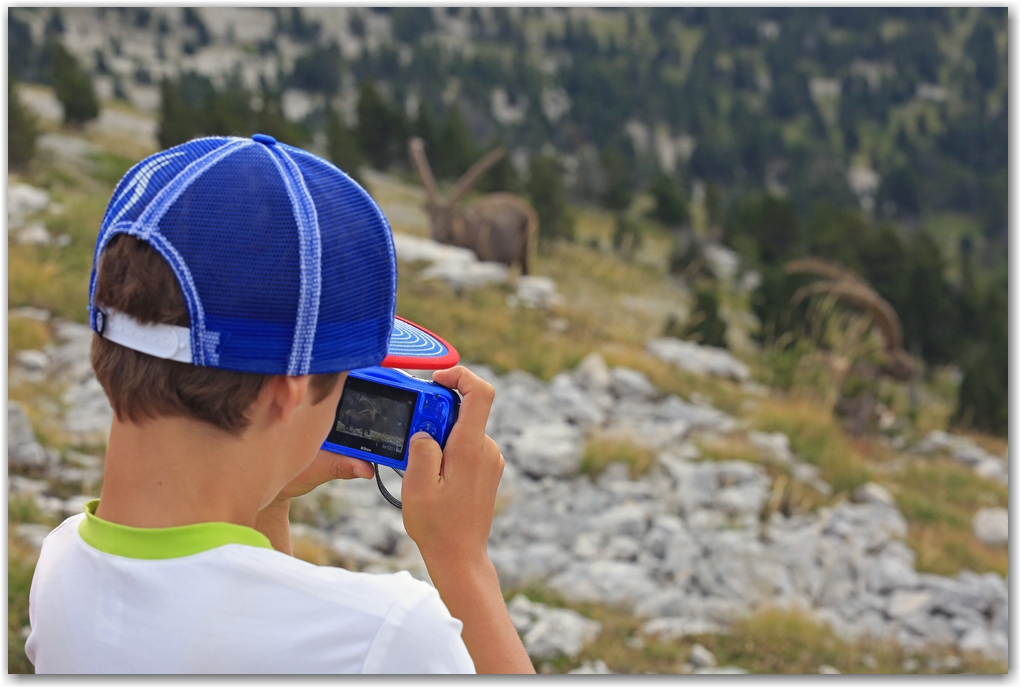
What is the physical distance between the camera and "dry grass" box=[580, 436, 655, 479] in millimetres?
6164

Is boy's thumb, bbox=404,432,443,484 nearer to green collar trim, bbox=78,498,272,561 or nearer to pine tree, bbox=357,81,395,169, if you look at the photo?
green collar trim, bbox=78,498,272,561

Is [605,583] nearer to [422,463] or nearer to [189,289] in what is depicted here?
[422,463]

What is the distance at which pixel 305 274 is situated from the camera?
979mm

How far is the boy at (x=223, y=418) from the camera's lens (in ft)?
3.14

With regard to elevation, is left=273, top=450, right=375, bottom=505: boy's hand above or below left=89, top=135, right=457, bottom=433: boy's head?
below

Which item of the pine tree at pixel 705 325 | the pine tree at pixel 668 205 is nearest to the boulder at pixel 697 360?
the pine tree at pixel 705 325

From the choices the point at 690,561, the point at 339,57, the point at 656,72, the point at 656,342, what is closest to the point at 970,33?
the point at 656,72

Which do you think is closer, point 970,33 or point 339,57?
point 339,57

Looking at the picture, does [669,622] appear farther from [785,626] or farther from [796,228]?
[796,228]

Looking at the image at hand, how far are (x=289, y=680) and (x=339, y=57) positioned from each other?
5631 cm

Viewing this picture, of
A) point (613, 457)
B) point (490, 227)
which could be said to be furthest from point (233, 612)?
point (490, 227)

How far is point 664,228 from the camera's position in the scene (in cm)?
3178

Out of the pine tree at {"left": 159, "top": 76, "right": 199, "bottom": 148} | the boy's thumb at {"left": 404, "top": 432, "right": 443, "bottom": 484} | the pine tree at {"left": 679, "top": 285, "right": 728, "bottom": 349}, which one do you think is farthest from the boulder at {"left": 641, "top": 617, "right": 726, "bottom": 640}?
the pine tree at {"left": 159, "top": 76, "right": 199, "bottom": 148}

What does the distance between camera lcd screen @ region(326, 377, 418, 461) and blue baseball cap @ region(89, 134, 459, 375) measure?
0.28 metres
